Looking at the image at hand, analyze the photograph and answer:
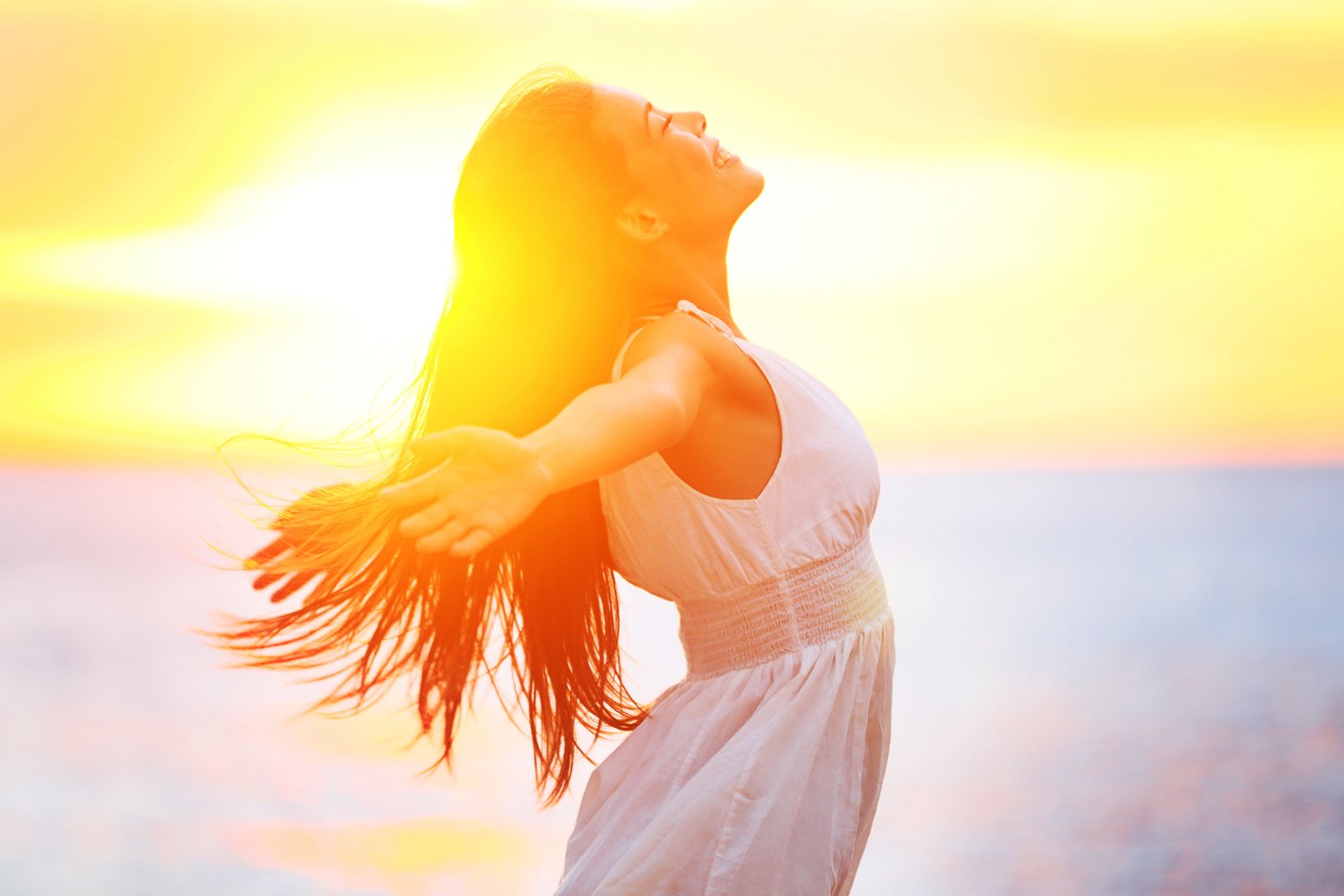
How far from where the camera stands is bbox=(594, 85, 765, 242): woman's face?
1720 mm

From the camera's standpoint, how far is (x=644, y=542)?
1.64 m

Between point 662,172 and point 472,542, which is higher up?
point 662,172

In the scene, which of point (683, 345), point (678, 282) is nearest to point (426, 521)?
point (683, 345)

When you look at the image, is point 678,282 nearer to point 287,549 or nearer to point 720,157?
point 720,157

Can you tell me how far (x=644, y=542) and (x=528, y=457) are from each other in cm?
51

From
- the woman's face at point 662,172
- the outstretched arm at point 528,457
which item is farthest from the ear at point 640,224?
the outstretched arm at point 528,457

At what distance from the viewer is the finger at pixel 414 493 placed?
114 cm

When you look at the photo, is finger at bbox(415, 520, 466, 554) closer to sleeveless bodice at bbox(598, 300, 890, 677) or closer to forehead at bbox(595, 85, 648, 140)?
sleeveless bodice at bbox(598, 300, 890, 677)

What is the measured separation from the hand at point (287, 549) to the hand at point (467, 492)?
73 centimetres

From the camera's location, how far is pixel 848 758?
5.15ft

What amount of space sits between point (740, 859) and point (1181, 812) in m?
3.77

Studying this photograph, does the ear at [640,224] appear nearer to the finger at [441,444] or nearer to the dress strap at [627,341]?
the dress strap at [627,341]

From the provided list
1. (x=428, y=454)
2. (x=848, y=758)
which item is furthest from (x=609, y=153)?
(x=848, y=758)

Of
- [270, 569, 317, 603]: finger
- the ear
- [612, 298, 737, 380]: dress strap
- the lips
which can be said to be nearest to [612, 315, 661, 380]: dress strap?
[612, 298, 737, 380]: dress strap
